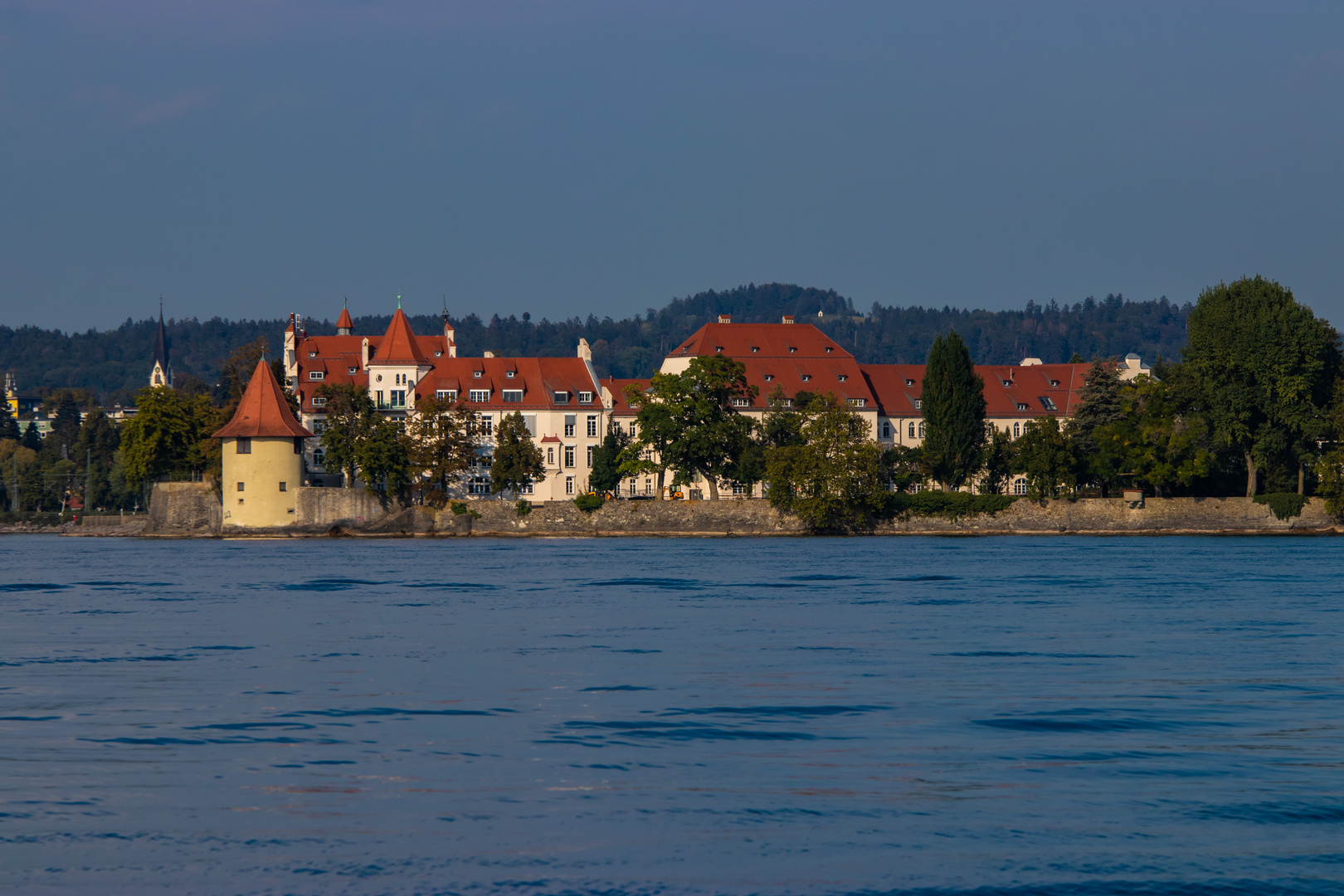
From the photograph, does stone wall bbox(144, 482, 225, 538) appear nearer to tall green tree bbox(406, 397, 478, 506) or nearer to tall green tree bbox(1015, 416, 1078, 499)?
tall green tree bbox(406, 397, 478, 506)

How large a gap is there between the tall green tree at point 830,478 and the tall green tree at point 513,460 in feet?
48.0

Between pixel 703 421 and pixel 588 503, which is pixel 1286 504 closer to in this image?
pixel 703 421

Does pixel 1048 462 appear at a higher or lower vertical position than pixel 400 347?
lower

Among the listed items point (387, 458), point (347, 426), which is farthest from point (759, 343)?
point (387, 458)

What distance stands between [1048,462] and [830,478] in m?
12.3

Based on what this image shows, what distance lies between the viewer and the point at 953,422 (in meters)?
83.2

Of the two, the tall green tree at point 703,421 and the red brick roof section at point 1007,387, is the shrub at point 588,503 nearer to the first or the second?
the tall green tree at point 703,421

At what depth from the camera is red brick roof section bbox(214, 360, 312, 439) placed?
82438 millimetres

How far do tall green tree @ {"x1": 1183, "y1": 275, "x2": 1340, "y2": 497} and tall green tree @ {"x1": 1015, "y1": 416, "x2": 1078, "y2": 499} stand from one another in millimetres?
7130

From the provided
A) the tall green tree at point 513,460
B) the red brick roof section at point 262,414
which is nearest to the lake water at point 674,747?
the red brick roof section at point 262,414

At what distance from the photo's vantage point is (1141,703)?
17.5 meters

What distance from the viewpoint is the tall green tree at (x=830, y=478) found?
76188 mm

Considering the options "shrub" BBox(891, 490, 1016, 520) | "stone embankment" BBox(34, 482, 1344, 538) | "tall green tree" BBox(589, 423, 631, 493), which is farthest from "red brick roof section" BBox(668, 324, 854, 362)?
"shrub" BBox(891, 490, 1016, 520)

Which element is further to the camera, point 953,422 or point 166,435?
point 166,435
